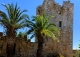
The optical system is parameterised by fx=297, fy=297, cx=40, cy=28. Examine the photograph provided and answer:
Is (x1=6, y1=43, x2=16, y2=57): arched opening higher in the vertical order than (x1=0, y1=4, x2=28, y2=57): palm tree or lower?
lower

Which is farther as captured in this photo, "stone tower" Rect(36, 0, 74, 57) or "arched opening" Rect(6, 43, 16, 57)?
"stone tower" Rect(36, 0, 74, 57)

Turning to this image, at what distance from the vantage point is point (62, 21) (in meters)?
38.8

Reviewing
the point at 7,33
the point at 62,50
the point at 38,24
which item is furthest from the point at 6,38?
the point at 62,50

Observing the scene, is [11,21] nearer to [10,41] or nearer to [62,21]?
[10,41]

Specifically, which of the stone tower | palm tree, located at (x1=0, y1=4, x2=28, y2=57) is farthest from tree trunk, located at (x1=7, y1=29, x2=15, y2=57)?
the stone tower

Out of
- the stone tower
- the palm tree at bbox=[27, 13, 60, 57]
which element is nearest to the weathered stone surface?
the stone tower

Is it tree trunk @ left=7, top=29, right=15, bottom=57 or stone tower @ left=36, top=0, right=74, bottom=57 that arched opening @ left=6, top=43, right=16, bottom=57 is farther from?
stone tower @ left=36, top=0, right=74, bottom=57

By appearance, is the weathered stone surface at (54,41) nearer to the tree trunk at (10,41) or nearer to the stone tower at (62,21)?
the stone tower at (62,21)

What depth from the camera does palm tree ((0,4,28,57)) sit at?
3262 centimetres

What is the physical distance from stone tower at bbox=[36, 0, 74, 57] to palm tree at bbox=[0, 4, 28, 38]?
17.9ft

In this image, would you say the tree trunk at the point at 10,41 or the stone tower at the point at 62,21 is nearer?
the tree trunk at the point at 10,41

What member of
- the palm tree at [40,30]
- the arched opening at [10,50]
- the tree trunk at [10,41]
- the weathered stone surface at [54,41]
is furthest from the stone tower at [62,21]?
the tree trunk at [10,41]

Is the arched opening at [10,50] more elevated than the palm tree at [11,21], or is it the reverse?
the palm tree at [11,21]

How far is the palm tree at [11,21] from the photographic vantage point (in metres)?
32.6
